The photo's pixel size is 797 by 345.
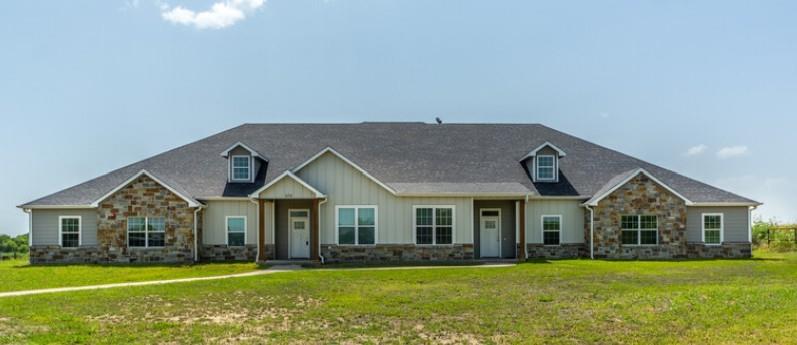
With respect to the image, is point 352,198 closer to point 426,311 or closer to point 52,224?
point 52,224

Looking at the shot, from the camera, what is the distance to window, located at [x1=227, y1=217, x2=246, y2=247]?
27.5 meters

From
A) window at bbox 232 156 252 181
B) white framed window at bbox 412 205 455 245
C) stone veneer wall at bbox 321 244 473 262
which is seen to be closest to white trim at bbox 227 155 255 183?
window at bbox 232 156 252 181

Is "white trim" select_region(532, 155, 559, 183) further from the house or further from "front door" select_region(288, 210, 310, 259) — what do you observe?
"front door" select_region(288, 210, 310, 259)

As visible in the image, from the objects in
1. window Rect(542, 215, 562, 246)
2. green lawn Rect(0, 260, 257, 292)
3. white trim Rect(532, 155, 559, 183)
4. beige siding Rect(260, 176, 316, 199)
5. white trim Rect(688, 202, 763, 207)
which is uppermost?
white trim Rect(532, 155, 559, 183)

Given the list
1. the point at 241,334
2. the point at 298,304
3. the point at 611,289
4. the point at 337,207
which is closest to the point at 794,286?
the point at 611,289

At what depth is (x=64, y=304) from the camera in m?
14.0

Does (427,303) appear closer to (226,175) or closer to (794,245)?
(226,175)

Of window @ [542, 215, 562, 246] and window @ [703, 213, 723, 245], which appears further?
window @ [703, 213, 723, 245]

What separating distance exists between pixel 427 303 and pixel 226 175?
59.8ft

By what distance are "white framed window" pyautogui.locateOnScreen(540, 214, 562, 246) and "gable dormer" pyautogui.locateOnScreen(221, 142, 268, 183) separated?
13894 millimetres

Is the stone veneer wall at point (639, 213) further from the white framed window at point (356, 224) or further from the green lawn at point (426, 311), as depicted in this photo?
the white framed window at point (356, 224)

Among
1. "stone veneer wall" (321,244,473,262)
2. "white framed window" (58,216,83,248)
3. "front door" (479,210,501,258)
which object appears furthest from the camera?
"front door" (479,210,501,258)

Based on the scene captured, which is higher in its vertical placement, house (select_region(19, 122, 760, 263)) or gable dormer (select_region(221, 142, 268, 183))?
gable dormer (select_region(221, 142, 268, 183))

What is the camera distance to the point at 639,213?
90.6 ft
